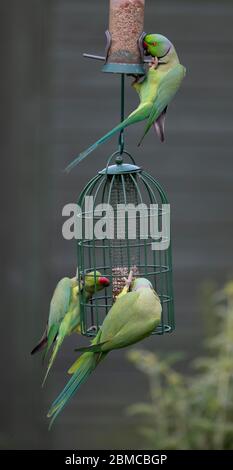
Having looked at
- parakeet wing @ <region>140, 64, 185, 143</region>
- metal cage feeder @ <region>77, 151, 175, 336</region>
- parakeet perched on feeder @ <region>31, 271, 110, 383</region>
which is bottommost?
parakeet perched on feeder @ <region>31, 271, 110, 383</region>

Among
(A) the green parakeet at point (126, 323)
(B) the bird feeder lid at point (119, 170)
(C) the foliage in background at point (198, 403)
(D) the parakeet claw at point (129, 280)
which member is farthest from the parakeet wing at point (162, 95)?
(C) the foliage in background at point (198, 403)

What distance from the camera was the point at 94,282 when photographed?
145 inches

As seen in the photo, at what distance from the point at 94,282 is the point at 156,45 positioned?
0.89 m

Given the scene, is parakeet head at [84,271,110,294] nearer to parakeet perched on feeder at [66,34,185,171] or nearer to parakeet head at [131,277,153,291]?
parakeet head at [131,277,153,291]

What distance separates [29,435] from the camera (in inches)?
222

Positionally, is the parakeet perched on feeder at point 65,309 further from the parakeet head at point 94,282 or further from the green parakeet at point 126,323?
the green parakeet at point 126,323

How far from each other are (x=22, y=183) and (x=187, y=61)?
1.16m

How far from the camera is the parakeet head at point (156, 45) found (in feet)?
11.7

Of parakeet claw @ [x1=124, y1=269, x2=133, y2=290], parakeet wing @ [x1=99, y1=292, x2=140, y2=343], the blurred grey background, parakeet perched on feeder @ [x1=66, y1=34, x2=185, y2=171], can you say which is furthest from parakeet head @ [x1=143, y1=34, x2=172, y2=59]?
the blurred grey background

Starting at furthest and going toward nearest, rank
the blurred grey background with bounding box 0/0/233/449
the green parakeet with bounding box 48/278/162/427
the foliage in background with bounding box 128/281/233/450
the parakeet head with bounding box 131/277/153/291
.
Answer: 1. the blurred grey background with bounding box 0/0/233/449
2. the foliage in background with bounding box 128/281/233/450
3. the parakeet head with bounding box 131/277/153/291
4. the green parakeet with bounding box 48/278/162/427

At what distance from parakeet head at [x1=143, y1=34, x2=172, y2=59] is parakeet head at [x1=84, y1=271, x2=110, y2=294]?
0.83 meters

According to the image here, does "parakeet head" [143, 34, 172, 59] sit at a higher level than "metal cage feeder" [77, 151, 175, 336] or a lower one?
higher

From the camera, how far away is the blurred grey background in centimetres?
560

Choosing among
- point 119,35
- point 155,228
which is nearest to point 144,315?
point 155,228
